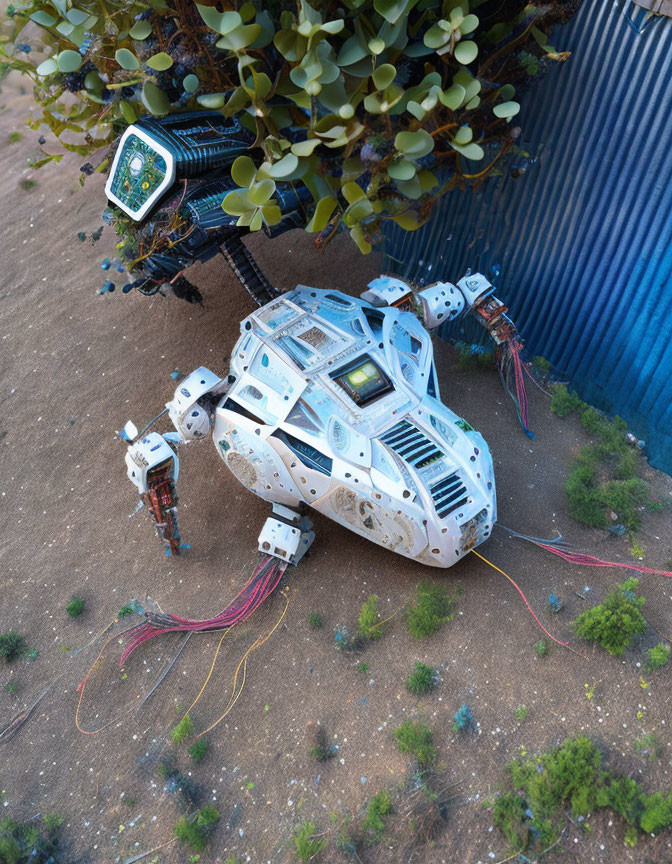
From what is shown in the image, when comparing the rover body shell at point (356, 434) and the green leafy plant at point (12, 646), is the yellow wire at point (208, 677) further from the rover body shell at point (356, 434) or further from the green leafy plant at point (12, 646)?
the green leafy plant at point (12, 646)

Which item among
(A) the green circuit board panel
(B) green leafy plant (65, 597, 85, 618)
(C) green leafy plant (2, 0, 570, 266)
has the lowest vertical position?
(B) green leafy plant (65, 597, 85, 618)

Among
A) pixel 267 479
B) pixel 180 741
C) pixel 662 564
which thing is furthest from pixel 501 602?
pixel 180 741

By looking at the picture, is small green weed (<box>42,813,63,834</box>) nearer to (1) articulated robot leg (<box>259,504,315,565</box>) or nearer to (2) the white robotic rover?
(2) the white robotic rover

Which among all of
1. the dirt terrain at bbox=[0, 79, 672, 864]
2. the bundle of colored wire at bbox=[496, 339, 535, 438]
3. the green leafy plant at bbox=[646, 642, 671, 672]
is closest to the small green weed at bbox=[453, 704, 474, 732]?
the dirt terrain at bbox=[0, 79, 672, 864]

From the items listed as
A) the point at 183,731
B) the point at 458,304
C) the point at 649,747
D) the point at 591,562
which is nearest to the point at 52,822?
the point at 183,731

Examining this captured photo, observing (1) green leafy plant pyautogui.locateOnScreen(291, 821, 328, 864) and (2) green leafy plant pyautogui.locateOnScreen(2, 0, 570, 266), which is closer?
(1) green leafy plant pyautogui.locateOnScreen(291, 821, 328, 864)

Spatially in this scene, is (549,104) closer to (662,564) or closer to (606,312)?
(606,312)
